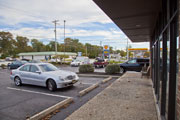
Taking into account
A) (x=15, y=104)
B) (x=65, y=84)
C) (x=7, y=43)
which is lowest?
(x=15, y=104)

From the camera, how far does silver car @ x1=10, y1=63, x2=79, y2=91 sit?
7254 mm

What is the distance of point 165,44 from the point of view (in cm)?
320

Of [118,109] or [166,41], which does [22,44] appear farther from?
[166,41]

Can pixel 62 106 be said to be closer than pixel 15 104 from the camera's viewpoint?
Yes

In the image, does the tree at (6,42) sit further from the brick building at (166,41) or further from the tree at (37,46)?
the brick building at (166,41)

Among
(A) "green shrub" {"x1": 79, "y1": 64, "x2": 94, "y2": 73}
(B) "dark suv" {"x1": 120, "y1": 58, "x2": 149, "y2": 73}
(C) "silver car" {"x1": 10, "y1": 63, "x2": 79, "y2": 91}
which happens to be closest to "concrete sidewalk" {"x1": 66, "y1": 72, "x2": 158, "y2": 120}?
(C) "silver car" {"x1": 10, "y1": 63, "x2": 79, "y2": 91}

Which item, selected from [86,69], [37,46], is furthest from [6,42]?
[86,69]

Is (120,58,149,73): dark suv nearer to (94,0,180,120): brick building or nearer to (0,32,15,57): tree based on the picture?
(94,0,180,120): brick building

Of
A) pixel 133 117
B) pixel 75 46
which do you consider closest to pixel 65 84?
pixel 133 117

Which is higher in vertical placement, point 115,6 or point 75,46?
point 75,46

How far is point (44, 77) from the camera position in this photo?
7.54 meters

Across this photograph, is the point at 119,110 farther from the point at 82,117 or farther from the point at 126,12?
the point at 126,12

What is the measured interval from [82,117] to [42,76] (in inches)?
186

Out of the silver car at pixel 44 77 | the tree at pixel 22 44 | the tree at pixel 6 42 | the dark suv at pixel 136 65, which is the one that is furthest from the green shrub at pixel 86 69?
the tree at pixel 22 44
